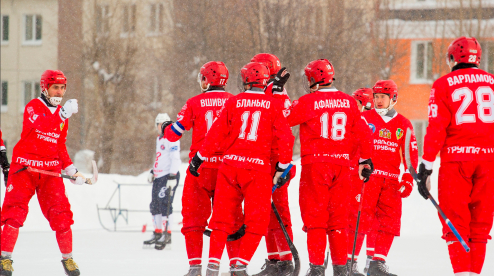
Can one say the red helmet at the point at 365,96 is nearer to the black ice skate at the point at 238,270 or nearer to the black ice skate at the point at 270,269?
the black ice skate at the point at 270,269

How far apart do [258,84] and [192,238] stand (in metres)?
1.53

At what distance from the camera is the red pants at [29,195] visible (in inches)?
261

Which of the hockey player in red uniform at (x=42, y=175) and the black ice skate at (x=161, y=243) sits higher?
the hockey player in red uniform at (x=42, y=175)

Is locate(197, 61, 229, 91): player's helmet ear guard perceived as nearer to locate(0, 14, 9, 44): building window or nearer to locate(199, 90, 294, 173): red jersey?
locate(199, 90, 294, 173): red jersey

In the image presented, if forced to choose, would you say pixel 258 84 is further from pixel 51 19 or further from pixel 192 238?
pixel 51 19

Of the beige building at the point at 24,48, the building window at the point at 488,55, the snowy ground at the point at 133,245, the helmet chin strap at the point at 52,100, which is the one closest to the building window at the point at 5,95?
the beige building at the point at 24,48

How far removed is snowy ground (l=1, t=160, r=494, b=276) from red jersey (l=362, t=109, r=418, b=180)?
4.04 feet

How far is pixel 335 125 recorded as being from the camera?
6168 millimetres

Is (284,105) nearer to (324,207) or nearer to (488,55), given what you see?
(324,207)

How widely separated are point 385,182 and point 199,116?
86.8 inches

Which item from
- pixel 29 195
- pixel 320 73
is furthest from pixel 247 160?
pixel 29 195

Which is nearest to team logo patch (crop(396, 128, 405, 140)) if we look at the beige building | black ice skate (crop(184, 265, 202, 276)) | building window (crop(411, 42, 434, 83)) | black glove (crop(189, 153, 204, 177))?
black glove (crop(189, 153, 204, 177))

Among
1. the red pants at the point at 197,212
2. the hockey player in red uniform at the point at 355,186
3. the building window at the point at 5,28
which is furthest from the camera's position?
the building window at the point at 5,28

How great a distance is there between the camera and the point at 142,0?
27609 millimetres
